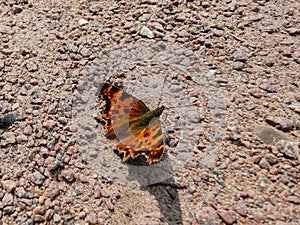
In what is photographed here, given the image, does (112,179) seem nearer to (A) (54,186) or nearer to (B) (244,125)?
(A) (54,186)

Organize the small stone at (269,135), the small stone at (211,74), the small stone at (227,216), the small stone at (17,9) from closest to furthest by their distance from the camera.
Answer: the small stone at (227,216) → the small stone at (269,135) → the small stone at (211,74) → the small stone at (17,9)

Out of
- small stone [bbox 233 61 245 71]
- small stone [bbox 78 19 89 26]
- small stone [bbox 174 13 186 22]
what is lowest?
small stone [bbox 78 19 89 26]

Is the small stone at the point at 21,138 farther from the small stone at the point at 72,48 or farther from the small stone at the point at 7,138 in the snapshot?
the small stone at the point at 72,48

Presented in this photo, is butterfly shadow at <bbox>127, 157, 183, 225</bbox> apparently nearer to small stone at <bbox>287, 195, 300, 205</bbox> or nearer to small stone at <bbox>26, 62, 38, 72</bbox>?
small stone at <bbox>287, 195, 300, 205</bbox>

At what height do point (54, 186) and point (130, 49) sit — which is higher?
point (130, 49)

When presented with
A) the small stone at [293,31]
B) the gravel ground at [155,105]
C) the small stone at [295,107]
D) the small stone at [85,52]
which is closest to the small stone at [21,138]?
the gravel ground at [155,105]

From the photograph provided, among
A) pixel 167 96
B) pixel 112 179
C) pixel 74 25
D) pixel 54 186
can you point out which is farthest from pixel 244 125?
pixel 74 25

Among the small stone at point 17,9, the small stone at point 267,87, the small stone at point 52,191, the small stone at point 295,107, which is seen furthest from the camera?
the small stone at point 17,9

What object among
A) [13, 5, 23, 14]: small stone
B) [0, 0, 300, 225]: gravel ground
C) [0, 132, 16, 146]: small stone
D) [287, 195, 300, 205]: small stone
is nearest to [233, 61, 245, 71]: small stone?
[0, 0, 300, 225]: gravel ground
